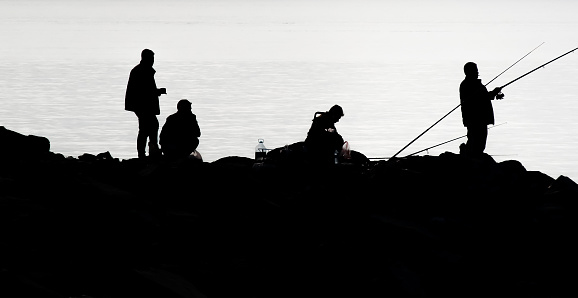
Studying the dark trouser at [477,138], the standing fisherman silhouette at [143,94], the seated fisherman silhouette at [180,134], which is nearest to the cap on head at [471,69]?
the dark trouser at [477,138]

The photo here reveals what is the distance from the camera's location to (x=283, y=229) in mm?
11055

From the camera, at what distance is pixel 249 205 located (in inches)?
450

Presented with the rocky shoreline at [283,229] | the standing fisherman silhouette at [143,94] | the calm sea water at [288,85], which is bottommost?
the rocky shoreline at [283,229]

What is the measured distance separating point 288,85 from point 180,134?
2346cm

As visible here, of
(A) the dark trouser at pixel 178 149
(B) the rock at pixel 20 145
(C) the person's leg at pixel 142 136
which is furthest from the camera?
(C) the person's leg at pixel 142 136

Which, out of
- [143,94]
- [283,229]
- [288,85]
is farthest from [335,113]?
[288,85]

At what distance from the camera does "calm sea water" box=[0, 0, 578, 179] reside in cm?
2381

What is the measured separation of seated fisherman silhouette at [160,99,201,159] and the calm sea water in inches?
255

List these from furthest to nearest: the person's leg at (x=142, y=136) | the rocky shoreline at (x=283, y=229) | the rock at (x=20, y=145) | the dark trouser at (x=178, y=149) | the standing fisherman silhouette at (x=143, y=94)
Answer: the person's leg at (x=142, y=136)
the standing fisherman silhouette at (x=143, y=94)
the dark trouser at (x=178, y=149)
the rock at (x=20, y=145)
the rocky shoreline at (x=283, y=229)

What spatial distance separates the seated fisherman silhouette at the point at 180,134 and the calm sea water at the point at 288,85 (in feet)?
21.3

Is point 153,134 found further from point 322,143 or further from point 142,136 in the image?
point 322,143

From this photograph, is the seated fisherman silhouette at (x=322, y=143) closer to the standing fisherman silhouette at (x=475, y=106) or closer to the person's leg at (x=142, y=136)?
the standing fisherman silhouette at (x=475, y=106)

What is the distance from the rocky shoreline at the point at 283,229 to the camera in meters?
10.1

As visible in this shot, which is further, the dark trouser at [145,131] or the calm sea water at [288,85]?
the calm sea water at [288,85]
